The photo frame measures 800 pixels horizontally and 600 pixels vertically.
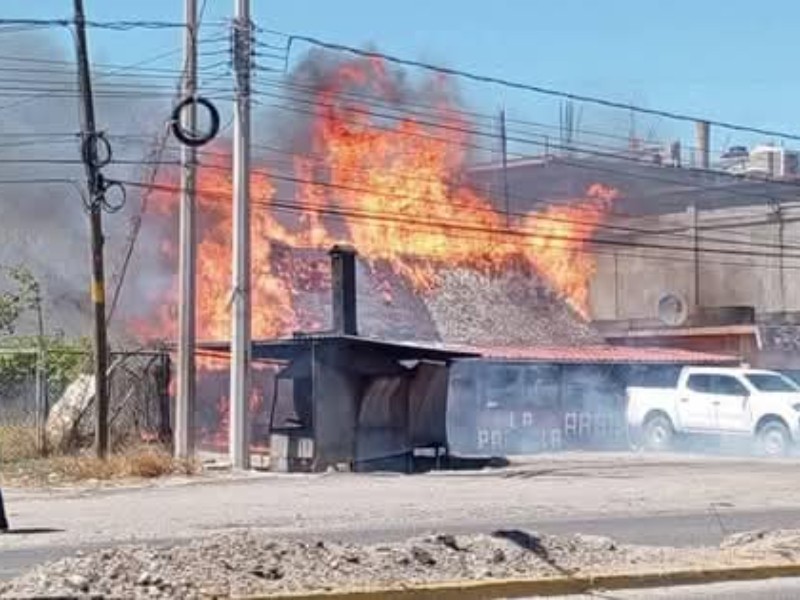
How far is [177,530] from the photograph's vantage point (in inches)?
627

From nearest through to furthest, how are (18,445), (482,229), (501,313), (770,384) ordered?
(18,445)
(770,384)
(501,313)
(482,229)

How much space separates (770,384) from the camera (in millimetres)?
32781

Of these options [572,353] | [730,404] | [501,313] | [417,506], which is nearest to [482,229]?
[501,313]

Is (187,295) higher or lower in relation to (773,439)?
higher

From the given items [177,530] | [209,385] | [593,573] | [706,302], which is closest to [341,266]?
[209,385]

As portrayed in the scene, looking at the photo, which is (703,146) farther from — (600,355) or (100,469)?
(100,469)

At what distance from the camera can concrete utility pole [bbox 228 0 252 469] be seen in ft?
84.5

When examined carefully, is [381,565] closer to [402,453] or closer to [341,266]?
[402,453]

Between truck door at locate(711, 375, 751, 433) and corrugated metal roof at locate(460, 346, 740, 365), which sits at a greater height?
corrugated metal roof at locate(460, 346, 740, 365)

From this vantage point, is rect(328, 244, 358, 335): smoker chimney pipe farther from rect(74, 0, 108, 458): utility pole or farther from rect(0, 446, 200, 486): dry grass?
rect(0, 446, 200, 486): dry grass

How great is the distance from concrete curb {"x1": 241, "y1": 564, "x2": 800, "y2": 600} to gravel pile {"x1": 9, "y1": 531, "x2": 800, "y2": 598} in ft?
0.59

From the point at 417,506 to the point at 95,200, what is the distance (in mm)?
9723

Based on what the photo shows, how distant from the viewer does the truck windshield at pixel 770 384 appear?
1287 inches

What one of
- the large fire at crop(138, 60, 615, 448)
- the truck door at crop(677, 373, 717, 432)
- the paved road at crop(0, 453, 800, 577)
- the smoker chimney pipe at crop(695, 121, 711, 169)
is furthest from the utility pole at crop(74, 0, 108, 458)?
the smoker chimney pipe at crop(695, 121, 711, 169)
